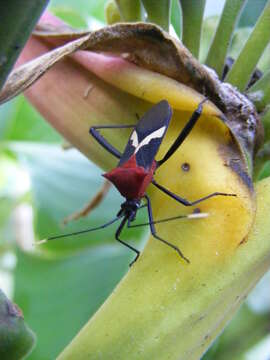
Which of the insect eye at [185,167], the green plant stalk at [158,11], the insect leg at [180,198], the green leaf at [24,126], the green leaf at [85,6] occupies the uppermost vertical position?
the green plant stalk at [158,11]

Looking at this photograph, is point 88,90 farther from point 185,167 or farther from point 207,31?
point 207,31

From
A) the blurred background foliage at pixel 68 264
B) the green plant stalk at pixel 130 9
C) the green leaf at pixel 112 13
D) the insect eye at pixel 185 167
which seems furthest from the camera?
the blurred background foliage at pixel 68 264

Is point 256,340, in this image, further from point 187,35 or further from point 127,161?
point 187,35

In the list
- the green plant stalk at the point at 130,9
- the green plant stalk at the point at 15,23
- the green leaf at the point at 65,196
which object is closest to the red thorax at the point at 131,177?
the green plant stalk at the point at 130,9

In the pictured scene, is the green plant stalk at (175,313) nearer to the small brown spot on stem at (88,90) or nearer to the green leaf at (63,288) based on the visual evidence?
the small brown spot on stem at (88,90)

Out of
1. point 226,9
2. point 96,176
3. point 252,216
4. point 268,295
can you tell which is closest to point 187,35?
point 226,9

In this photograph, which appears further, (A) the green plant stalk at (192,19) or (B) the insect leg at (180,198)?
(A) the green plant stalk at (192,19)
